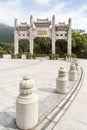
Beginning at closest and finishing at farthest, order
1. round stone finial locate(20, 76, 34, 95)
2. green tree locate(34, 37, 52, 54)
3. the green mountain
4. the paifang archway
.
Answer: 1. round stone finial locate(20, 76, 34, 95)
2. the paifang archway
3. green tree locate(34, 37, 52, 54)
4. the green mountain

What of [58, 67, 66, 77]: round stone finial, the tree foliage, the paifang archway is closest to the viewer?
[58, 67, 66, 77]: round stone finial

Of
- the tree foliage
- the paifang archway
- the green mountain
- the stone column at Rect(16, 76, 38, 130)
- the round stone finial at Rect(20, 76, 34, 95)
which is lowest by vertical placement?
the stone column at Rect(16, 76, 38, 130)

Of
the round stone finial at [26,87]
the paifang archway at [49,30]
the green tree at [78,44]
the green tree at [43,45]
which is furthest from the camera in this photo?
the green tree at [43,45]

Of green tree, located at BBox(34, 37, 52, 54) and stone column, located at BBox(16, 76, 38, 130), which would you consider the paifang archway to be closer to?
green tree, located at BBox(34, 37, 52, 54)

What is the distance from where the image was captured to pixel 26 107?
343cm

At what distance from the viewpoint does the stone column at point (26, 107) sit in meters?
3.43

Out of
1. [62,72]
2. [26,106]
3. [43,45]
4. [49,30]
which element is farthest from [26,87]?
[43,45]

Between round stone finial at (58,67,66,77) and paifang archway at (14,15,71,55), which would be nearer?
round stone finial at (58,67,66,77)

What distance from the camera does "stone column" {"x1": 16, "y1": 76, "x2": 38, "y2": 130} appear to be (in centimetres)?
343

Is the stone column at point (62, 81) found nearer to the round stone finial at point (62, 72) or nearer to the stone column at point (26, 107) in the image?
the round stone finial at point (62, 72)

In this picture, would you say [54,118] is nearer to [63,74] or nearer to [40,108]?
[40,108]

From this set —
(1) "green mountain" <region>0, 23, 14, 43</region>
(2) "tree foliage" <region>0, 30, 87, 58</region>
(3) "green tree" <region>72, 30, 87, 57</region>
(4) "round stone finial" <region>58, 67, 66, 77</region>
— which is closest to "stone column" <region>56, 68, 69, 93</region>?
(4) "round stone finial" <region>58, 67, 66, 77</region>

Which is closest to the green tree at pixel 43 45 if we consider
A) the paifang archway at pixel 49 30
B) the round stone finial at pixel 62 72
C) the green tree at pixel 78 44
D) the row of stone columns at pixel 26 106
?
the green tree at pixel 78 44

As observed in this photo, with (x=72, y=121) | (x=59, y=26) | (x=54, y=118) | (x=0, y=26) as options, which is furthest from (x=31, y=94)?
(x=0, y=26)
